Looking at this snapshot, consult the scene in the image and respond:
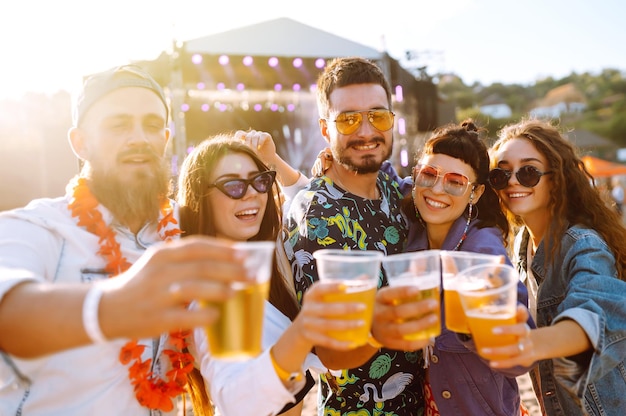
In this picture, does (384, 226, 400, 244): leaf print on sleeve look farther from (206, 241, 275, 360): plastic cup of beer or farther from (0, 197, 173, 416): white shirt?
(206, 241, 275, 360): plastic cup of beer

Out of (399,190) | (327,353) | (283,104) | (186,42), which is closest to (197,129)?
(283,104)

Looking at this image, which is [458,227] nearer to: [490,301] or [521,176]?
[521,176]

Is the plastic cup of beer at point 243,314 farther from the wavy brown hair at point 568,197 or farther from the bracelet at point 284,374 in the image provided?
the wavy brown hair at point 568,197

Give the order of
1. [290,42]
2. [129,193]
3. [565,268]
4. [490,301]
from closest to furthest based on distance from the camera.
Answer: [490,301], [129,193], [565,268], [290,42]

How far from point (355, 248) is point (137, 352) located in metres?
1.14

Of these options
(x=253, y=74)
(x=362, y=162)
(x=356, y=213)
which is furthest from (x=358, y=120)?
(x=253, y=74)

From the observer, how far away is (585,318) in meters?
1.68

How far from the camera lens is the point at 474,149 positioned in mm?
2367

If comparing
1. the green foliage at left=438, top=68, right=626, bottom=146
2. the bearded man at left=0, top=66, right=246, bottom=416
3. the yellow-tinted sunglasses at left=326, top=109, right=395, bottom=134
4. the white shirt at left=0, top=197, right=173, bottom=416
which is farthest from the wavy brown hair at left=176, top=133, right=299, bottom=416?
the green foliage at left=438, top=68, right=626, bottom=146

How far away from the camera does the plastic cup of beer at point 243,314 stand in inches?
39.7

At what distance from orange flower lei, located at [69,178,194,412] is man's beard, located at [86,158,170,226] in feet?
0.16

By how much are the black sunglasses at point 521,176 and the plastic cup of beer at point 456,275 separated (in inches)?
37.3

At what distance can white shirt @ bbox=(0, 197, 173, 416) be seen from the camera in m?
1.51

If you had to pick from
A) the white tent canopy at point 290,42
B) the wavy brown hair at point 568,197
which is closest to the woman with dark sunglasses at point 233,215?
the wavy brown hair at point 568,197
